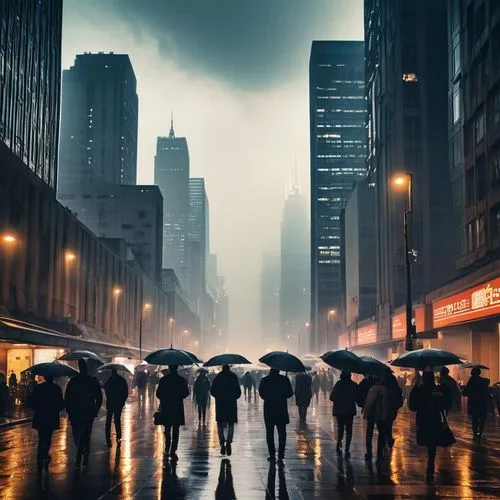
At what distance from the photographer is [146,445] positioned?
816 inches

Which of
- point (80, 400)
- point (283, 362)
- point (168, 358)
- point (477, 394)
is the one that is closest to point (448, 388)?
point (477, 394)

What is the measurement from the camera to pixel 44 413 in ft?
47.6

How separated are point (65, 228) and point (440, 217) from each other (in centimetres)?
3413

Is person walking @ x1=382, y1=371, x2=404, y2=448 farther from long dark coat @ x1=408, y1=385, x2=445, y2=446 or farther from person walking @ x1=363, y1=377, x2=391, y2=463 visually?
long dark coat @ x1=408, y1=385, x2=445, y2=446

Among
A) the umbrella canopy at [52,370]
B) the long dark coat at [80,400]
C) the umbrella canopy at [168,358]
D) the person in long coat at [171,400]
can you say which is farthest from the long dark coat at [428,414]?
the umbrella canopy at [52,370]

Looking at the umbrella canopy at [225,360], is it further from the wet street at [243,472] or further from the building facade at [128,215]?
the building facade at [128,215]

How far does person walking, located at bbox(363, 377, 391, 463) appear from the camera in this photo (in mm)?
16891

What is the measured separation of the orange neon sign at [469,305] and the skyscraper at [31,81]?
112 feet

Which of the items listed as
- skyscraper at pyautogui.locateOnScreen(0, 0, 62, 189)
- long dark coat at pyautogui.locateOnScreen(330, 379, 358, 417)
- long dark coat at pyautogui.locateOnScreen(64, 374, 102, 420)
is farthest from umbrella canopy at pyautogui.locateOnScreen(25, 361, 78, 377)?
skyscraper at pyautogui.locateOnScreen(0, 0, 62, 189)

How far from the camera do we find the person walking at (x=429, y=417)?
1417 centimetres

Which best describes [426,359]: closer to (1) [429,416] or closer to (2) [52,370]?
(1) [429,416]

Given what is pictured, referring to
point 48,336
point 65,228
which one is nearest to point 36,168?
point 65,228

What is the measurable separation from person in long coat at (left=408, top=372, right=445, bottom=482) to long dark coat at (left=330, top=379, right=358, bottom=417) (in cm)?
316

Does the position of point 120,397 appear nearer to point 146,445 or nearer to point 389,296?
point 146,445
